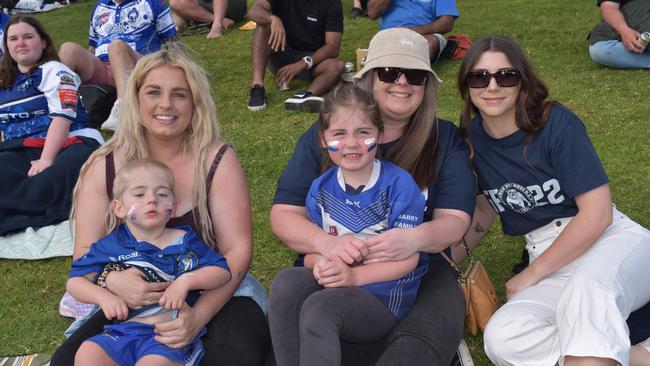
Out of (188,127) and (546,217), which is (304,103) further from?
(546,217)

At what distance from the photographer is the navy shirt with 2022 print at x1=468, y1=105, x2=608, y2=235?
3.13 m

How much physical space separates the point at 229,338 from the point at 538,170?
1556 millimetres

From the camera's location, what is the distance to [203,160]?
328 centimetres

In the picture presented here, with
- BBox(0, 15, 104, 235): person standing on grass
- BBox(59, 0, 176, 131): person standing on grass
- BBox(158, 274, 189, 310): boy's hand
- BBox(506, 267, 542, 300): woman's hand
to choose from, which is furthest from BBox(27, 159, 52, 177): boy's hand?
BBox(506, 267, 542, 300): woman's hand

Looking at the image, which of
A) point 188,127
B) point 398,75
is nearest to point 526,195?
point 398,75

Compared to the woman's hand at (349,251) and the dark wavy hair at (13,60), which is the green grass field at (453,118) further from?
the dark wavy hair at (13,60)

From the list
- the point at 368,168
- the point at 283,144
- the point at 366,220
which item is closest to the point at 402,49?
the point at 368,168

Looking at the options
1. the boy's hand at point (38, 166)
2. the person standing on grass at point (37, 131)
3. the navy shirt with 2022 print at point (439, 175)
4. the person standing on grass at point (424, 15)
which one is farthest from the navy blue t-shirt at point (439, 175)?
the person standing on grass at point (424, 15)

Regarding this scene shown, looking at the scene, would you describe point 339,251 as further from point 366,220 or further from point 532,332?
point 532,332

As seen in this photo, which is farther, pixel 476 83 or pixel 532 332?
pixel 476 83

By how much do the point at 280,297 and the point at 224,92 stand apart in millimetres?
5181

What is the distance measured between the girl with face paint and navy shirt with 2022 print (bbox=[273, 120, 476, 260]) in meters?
0.10

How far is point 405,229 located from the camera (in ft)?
9.67

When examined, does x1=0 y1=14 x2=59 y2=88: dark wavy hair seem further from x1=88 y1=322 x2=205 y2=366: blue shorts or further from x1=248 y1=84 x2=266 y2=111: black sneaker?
x1=88 y1=322 x2=205 y2=366: blue shorts
